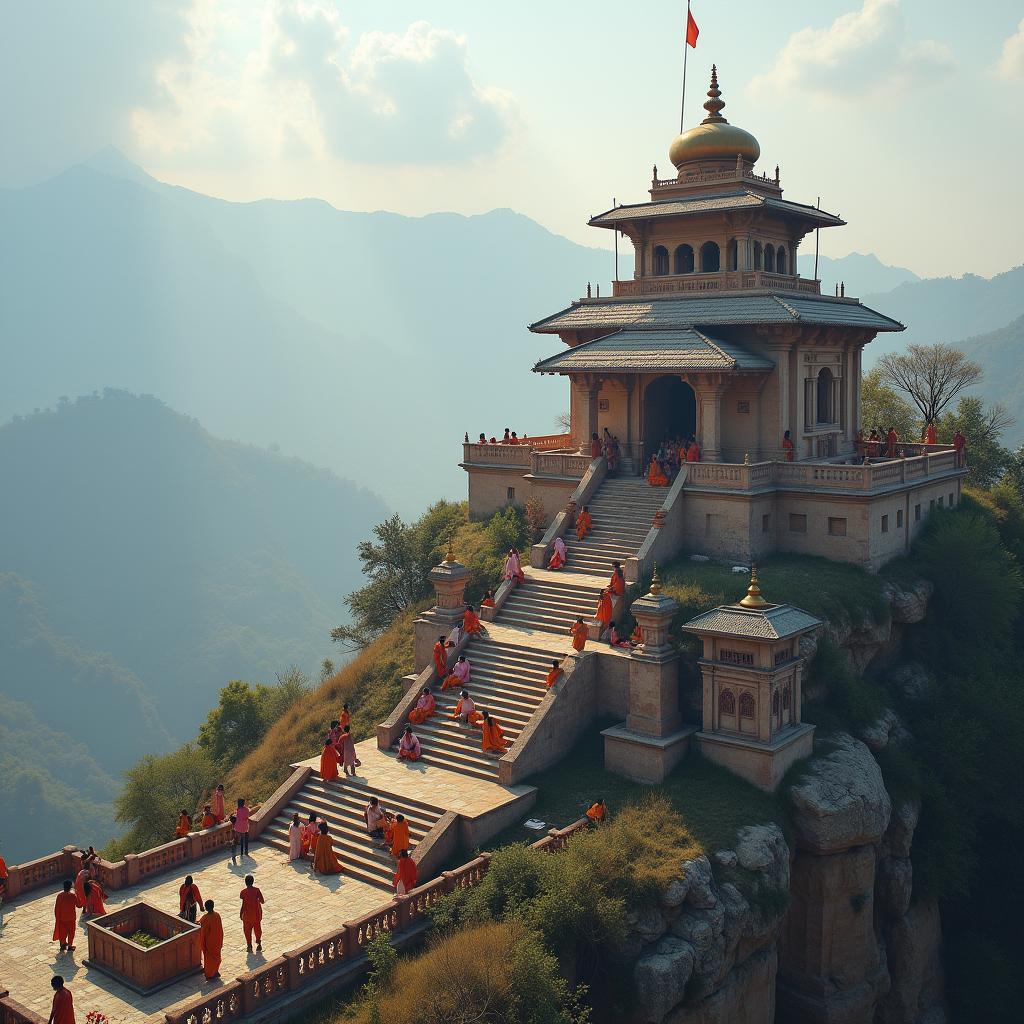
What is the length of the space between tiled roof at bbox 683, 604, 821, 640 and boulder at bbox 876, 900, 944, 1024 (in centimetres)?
734

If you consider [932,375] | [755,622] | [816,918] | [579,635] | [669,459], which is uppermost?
[932,375]

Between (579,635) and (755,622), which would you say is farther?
(579,635)

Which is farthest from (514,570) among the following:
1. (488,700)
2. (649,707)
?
(649,707)

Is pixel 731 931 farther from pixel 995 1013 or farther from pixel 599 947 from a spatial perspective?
pixel 995 1013

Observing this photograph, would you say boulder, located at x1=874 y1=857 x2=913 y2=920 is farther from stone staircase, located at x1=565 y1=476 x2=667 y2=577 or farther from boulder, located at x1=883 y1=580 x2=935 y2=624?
stone staircase, located at x1=565 y1=476 x2=667 y2=577

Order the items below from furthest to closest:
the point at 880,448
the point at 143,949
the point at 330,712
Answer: the point at 880,448
the point at 330,712
the point at 143,949

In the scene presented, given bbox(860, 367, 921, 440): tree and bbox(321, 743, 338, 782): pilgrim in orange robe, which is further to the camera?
bbox(860, 367, 921, 440): tree

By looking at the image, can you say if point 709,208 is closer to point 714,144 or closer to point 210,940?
point 714,144

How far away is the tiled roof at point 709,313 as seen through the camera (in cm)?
2911

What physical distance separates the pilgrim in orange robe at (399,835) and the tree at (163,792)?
39.4ft

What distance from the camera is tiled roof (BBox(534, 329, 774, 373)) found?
28.0m

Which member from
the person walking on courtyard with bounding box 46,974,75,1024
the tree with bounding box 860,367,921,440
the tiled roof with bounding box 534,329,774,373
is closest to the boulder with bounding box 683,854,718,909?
the person walking on courtyard with bounding box 46,974,75,1024

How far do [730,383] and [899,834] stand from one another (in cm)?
1283

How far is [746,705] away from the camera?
21.4m
